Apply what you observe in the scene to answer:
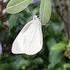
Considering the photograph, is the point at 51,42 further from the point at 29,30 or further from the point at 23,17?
the point at 29,30

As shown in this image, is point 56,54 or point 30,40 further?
point 56,54

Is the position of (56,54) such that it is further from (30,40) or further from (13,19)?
(30,40)

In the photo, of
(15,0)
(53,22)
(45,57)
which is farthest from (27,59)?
(15,0)

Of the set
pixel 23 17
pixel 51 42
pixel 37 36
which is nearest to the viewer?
pixel 37 36

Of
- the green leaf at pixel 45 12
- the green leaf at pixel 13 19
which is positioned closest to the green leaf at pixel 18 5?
the green leaf at pixel 45 12

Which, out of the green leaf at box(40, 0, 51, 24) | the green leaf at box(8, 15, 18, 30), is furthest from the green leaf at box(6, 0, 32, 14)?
the green leaf at box(8, 15, 18, 30)

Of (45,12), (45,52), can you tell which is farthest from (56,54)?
(45,12)

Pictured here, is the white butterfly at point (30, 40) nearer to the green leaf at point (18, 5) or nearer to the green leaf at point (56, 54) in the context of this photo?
the green leaf at point (18, 5)
